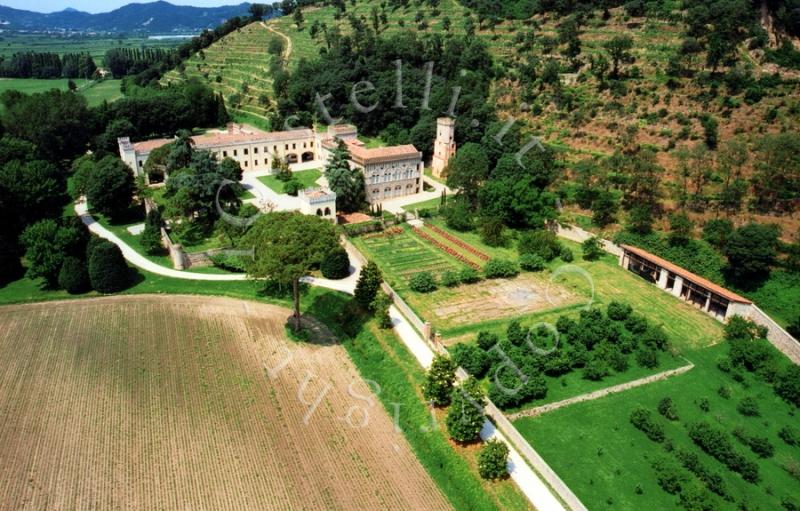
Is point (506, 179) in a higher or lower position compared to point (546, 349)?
higher

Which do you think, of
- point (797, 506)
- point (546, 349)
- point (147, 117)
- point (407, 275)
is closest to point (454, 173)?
point (407, 275)

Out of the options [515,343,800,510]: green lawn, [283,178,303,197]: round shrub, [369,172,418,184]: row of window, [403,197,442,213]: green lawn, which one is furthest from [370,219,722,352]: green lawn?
[283,178,303,197]: round shrub

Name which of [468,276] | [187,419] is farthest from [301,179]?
[187,419]

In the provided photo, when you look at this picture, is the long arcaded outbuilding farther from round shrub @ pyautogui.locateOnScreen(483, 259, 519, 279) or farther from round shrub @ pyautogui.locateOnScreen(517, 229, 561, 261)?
round shrub @ pyautogui.locateOnScreen(483, 259, 519, 279)

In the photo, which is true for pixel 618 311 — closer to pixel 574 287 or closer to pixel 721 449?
pixel 574 287

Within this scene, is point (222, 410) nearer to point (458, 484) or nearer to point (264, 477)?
point (264, 477)

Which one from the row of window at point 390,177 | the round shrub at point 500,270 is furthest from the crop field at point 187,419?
the row of window at point 390,177
